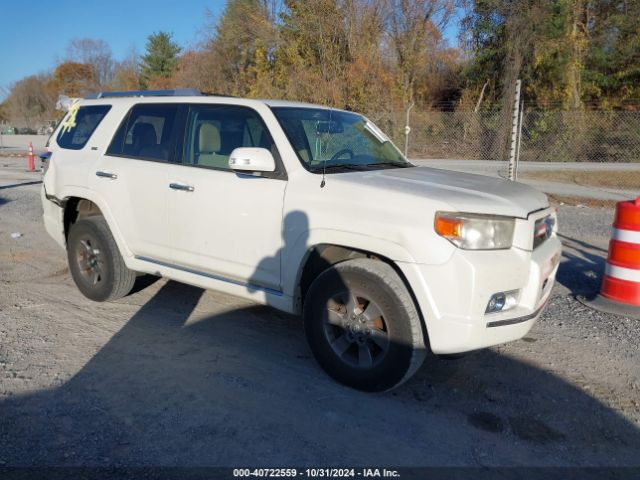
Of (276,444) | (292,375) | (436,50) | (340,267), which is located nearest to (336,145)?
(340,267)

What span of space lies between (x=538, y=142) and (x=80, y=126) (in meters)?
16.2

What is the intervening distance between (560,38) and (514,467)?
23.0 metres

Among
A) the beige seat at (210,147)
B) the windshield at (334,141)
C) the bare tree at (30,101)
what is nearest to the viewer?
the windshield at (334,141)

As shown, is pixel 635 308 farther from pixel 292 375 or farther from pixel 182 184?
pixel 182 184

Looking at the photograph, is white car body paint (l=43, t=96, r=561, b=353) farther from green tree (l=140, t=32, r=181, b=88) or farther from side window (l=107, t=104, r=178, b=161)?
green tree (l=140, t=32, r=181, b=88)

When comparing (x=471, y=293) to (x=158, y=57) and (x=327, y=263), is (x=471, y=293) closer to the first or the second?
(x=327, y=263)

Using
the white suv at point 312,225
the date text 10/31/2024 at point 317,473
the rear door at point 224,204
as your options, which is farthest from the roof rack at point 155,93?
the date text 10/31/2024 at point 317,473

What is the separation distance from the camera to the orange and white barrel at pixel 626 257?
16.6ft

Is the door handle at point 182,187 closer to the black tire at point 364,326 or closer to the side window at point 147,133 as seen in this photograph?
the side window at point 147,133

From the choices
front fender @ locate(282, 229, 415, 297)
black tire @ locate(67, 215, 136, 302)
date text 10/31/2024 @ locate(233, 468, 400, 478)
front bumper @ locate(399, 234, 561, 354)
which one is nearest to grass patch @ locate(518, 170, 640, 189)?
front bumper @ locate(399, 234, 561, 354)

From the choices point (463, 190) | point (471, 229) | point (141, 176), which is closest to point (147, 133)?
point (141, 176)

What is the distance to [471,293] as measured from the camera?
10.2 feet

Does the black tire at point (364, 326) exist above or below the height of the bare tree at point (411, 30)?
below

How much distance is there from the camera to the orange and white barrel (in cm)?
506
